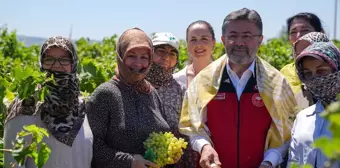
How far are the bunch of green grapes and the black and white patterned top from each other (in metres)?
0.12

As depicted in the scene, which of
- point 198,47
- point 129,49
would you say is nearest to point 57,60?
point 129,49

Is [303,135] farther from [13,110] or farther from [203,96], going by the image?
[13,110]

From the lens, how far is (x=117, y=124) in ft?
10.6

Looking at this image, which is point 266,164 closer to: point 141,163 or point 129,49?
point 141,163

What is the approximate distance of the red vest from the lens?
3.31 meters

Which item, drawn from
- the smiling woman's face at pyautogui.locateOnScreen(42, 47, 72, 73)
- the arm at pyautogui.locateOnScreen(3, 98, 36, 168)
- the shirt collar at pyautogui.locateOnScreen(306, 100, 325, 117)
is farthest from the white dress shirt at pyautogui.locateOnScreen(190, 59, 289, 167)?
the arm at pyautogui.locateOnScreen(3, 98, 36, 168)

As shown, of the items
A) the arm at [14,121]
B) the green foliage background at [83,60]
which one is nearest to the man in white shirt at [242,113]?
the arm at [14,121]

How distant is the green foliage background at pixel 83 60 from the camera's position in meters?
2.17

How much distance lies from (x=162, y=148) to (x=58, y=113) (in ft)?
2.41

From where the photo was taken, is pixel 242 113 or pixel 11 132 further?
pixel 242 113

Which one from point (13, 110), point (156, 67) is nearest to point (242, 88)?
point (156, 67)

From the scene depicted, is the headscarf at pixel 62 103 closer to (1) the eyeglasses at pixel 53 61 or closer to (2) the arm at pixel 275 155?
(1) the eyeglasses at pixel 53 61

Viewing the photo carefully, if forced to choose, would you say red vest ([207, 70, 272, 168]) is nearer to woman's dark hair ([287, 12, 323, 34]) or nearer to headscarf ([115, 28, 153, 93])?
headscarf ([115, 28, 153, 93])

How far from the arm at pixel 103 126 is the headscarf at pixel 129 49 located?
0.52ft
